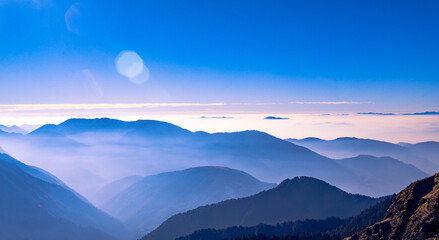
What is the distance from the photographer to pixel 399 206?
5712cm

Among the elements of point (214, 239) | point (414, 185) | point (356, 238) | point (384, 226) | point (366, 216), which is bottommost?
point (214, 239)

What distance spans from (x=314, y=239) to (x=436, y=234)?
310 ft

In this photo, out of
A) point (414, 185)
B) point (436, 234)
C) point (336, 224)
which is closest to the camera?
point (436, 234)

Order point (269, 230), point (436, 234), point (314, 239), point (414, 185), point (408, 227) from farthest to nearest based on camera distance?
point (269, 230) < point (314, 239) < point (414, 185) < point (408, 227) < point (436, 234)

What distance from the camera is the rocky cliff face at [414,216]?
45938mm

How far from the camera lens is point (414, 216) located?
50250 mm

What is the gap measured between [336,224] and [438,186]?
458 ft

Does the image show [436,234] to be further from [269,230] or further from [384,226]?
[269,230]

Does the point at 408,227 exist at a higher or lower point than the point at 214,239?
higher

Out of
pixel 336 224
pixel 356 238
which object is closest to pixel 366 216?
pixel 336 224

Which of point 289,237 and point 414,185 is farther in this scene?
point 289,237

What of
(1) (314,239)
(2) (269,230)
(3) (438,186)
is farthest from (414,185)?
(2) (269,230)

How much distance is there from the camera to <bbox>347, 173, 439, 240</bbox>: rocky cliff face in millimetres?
45938

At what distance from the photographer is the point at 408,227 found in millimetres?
50531
